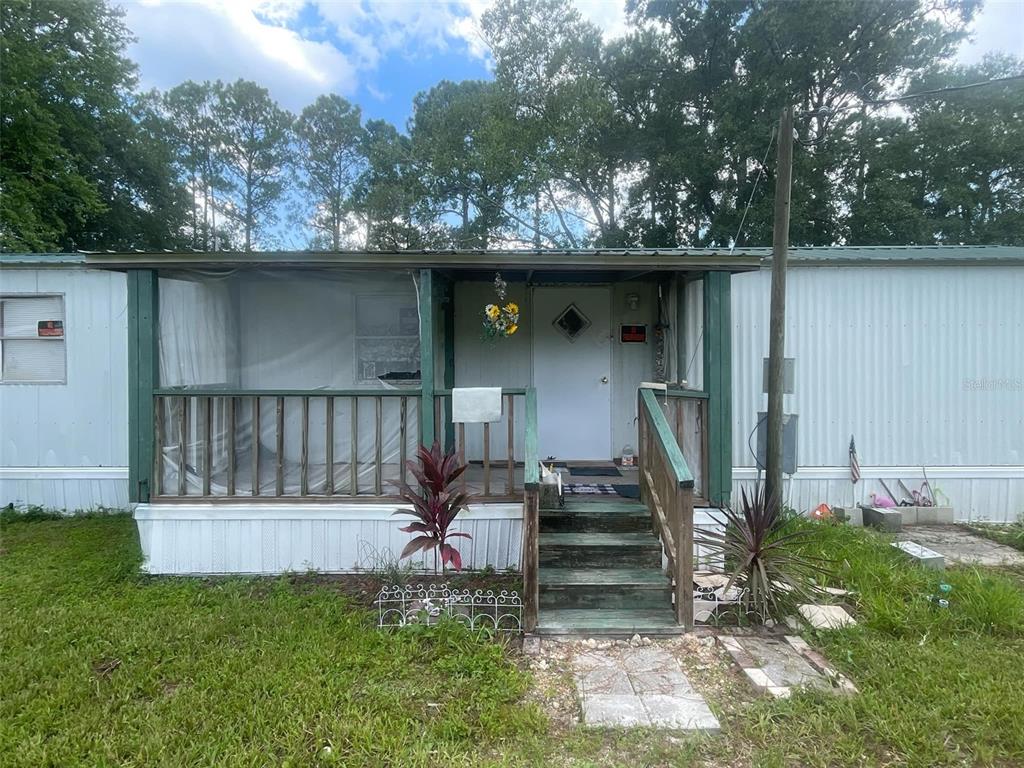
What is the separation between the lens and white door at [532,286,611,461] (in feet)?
20.5

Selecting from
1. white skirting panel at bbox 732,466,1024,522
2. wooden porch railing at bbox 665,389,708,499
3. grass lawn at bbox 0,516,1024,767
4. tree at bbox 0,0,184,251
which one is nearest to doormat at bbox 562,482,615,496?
wooden porch railing at bbox 665,389,708,499

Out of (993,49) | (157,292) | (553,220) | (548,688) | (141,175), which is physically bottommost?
(548,688)

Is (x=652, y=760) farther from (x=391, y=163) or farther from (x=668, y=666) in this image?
(x=391, y=163)

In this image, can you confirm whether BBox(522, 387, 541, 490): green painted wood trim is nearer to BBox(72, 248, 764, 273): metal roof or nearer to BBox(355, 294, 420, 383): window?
BBox(72, 248, 764, 273): metal roof

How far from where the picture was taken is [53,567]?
4574mm

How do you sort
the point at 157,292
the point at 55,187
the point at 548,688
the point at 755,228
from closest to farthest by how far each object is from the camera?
the point at 548,688
the point at 157,292
the point at 55,187
the point at 755,228

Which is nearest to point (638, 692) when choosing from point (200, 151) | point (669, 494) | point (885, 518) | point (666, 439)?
point (669, 494)

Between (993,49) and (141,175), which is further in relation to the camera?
(141,175)

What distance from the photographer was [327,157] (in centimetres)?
2198

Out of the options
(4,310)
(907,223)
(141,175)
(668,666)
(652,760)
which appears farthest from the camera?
(141,175)

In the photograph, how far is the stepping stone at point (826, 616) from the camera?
3.43 metres

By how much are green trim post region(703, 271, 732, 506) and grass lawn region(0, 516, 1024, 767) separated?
3.46ft

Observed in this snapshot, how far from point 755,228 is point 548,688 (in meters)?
14.2

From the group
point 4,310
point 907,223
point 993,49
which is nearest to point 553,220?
point 907,223
